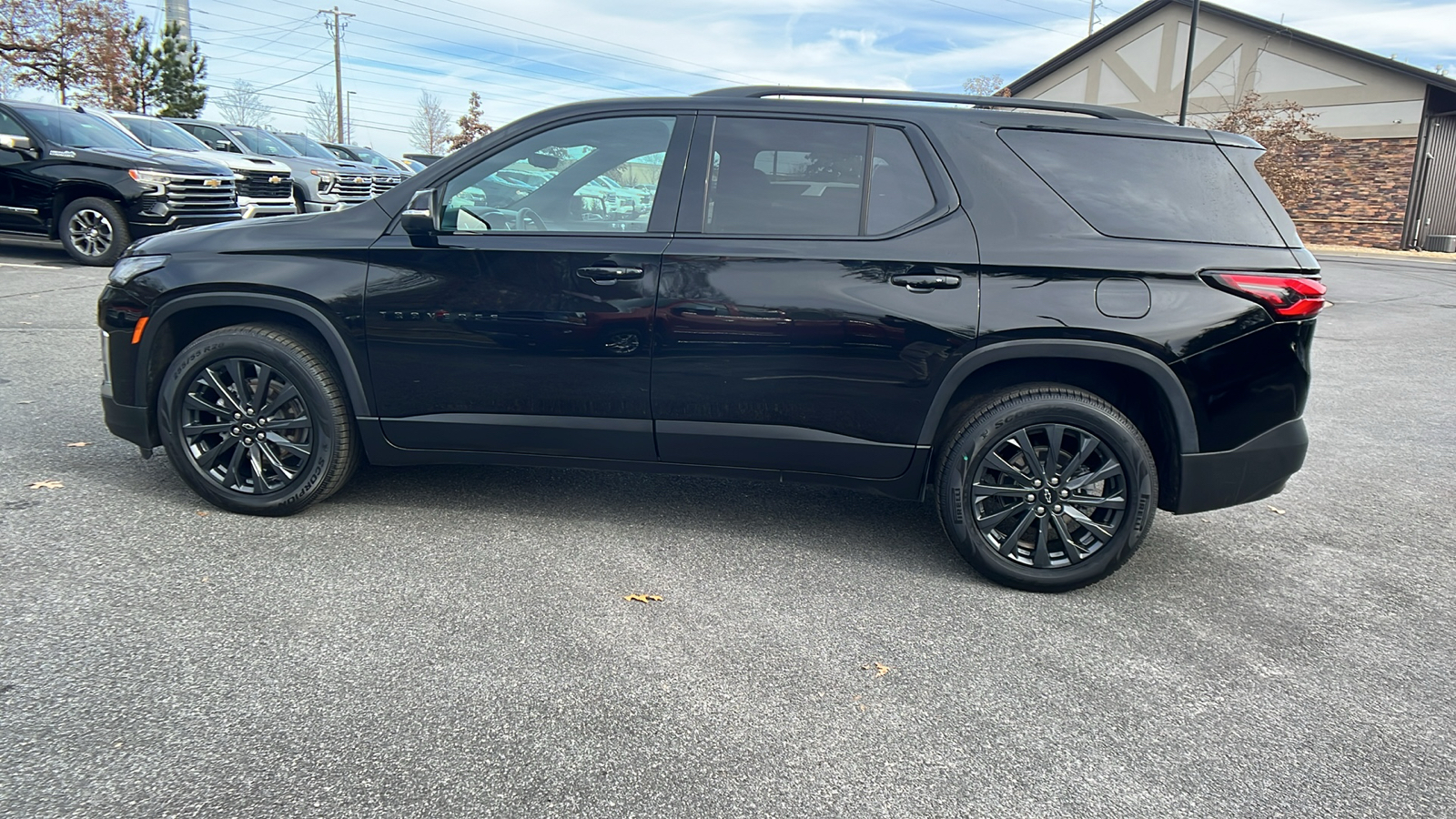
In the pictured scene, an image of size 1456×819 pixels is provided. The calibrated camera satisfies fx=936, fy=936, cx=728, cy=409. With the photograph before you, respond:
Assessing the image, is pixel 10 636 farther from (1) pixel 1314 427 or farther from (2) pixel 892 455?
(1) pixel 1314 427

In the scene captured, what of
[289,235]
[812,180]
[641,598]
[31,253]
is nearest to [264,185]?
[31,253]

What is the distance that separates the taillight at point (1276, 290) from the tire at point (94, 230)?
1250 centimetres

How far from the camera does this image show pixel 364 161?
21.8 meters

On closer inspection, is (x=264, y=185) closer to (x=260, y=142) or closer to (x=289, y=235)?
(x=260, y=142)

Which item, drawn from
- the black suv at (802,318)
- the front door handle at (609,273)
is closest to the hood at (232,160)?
the black suv at (802,318)

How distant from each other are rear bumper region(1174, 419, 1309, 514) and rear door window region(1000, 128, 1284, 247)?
740 mm

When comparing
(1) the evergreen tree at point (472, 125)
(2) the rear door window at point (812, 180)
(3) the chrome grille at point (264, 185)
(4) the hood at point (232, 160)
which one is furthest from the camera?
(1) the evergreen tree at point (472, 125)

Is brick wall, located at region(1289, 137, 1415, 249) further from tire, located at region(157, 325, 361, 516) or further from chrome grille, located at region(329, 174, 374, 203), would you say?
tire, located at region(157, 325, 361, 516)

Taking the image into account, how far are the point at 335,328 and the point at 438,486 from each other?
100cm

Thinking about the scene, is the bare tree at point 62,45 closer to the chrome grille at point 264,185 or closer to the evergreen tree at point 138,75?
the evergreen tree at point 138,75

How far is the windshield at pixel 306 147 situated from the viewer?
19.8m

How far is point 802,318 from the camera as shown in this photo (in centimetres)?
358

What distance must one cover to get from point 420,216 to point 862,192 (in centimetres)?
175

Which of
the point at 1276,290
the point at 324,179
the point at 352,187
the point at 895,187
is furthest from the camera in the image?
the point at 352,187
